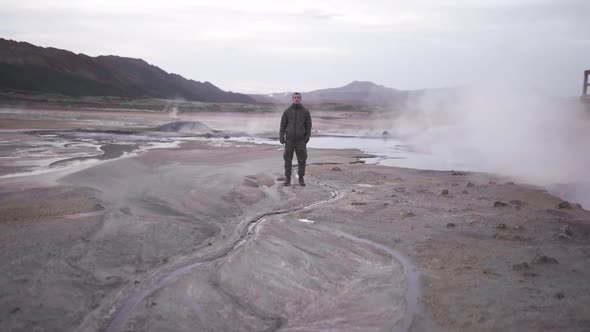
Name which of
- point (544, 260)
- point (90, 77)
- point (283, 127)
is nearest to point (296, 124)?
point (283, 127)

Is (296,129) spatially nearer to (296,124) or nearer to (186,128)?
(296,124)

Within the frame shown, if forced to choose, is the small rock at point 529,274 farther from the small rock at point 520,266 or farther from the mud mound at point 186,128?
the mud mound at point 186,128

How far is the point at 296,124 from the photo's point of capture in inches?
385

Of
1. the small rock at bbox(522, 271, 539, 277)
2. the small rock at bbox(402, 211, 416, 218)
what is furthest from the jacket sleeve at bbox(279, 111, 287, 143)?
the small rock at bbox(522, 271, 539, 277)

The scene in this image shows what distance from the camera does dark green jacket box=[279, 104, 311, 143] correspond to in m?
9.78

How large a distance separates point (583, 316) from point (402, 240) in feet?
7.80

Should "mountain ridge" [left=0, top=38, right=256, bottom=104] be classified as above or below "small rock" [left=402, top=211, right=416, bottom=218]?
above

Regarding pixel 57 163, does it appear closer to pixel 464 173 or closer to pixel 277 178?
pixel 277 178

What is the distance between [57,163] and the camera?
11867mm

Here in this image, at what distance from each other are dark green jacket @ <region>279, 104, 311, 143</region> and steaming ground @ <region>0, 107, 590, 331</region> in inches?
47.8

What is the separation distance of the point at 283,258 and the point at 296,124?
510 centimetres

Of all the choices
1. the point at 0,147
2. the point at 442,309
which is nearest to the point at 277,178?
the point at 442,309

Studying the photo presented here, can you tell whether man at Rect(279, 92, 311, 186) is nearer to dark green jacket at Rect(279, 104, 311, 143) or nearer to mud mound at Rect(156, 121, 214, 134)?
dark green jacket at Rect(279, 104, 311, 143)

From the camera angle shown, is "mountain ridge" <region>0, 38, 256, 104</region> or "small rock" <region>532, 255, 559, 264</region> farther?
"mountain ridge" <region>0, 38, 256, 104</region>
